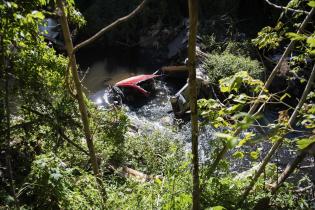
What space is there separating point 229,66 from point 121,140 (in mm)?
5217

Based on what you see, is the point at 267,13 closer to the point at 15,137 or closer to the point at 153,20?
the point at 153,20

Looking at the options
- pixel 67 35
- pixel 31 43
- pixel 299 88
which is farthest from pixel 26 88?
pixel 299 88

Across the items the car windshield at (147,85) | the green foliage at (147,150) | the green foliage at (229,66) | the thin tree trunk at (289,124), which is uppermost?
the car windshield at (147,85)

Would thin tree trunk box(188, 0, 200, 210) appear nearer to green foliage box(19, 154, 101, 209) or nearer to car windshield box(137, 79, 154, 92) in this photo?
green foliage box(19, 154, 101, 209)

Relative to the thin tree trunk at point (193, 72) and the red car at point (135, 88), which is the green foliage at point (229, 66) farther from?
the thin tree trunk at point (193, 72)

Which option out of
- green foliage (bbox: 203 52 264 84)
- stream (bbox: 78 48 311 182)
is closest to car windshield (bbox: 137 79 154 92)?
stream (bbox: 78 48 311 182)

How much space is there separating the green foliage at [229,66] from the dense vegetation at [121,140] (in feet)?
12.9

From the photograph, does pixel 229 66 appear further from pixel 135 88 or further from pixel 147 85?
pixel 135 88

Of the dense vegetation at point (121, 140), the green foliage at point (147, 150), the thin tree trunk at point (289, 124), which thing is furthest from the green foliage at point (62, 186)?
the green foliage at point (147, 150)

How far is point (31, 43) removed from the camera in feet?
12.0

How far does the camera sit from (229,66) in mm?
10156

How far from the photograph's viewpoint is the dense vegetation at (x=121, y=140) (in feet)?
7.09

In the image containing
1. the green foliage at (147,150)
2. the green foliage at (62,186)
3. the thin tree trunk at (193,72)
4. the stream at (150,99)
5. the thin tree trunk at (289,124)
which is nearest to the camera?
the thin tree trunk at (193,72)

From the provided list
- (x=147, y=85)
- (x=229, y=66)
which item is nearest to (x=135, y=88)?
(x=147, y=85)
